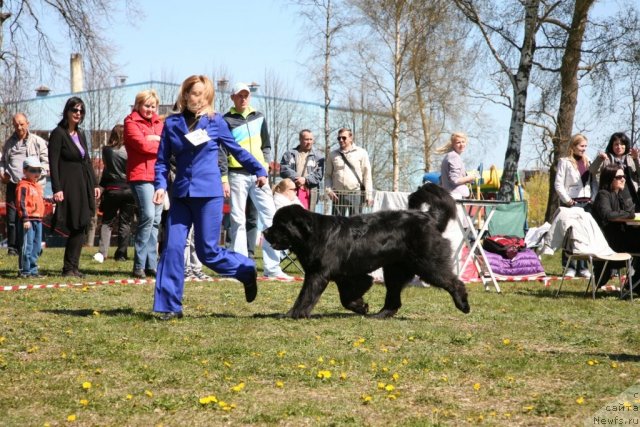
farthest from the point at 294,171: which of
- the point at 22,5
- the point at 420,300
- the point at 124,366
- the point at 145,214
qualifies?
the point at 22,5

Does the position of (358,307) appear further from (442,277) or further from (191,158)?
(191,158)

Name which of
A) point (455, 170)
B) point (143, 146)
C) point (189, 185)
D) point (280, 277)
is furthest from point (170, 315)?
point (455, 170)

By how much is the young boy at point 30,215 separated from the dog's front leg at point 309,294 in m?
4.14

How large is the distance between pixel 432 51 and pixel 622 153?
1967 cm

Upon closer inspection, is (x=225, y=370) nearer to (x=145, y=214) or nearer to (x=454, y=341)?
(x=454, y=341)

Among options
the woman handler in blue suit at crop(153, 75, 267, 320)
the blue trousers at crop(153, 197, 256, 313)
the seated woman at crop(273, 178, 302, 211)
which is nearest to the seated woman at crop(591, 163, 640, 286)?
the seated woman at crop(273, 178, 302, 211)

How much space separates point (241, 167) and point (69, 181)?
77.8 inches

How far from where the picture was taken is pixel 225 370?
16.2ft

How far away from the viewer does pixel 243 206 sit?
10055 mm

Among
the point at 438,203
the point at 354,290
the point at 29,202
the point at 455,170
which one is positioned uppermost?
the point at 455,170

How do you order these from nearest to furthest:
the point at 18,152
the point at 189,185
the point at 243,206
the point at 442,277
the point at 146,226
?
the point at 189,185, the point at 442,277, the point at 146,226, the point at 243,206, the point at 18,152

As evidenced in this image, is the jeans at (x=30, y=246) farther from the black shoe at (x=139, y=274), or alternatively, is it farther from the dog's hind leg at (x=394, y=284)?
the dog's hind leg at (x=394, y=284)

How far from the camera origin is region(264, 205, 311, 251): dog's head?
6922 mm

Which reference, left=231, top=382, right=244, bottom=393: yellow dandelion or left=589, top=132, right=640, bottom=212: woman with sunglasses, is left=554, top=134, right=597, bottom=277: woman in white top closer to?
left=589, top=132, right=640, bottom=212: woman with sunglasses
